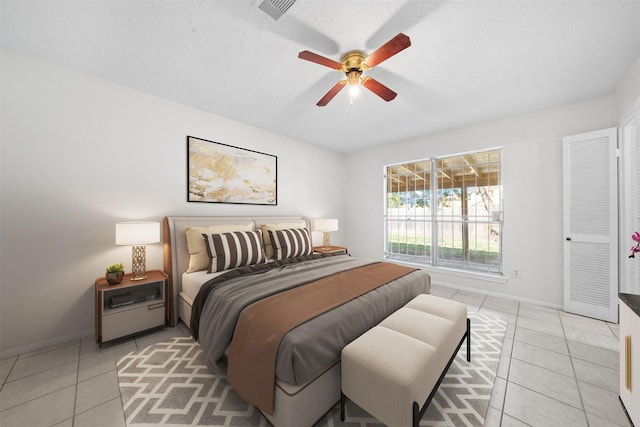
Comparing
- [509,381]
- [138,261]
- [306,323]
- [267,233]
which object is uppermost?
[267,233]

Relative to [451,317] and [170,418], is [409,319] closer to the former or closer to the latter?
[451,317]

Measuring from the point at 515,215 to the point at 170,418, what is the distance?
439 cm

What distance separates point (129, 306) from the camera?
2250mm

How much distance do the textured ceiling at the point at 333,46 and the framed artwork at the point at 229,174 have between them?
0.60 m

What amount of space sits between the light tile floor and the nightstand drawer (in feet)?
0.43

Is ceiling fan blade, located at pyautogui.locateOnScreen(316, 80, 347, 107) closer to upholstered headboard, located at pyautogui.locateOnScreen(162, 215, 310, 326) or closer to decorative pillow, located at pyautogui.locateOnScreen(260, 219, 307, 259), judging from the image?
decorative pillow, located at pyautogui.locateOnScreen(260, 219, 307, 259)

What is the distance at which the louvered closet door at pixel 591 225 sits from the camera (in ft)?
8.71

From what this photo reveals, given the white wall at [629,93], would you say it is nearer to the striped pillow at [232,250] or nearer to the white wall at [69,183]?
the striped pillow at [232,250]

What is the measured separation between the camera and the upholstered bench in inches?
45.5

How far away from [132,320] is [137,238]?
0.79 meters

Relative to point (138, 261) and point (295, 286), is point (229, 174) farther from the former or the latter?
point (295, 286)

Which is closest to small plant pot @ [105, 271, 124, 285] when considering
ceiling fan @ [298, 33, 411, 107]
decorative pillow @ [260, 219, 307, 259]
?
decorative pillow @ [260, 219, 307, 259]

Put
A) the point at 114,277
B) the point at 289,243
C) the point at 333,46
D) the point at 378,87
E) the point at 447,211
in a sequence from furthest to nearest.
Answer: the point at 447,211 < the point at 289,243 < the point at 114,277 < the point at 378,87 < the point at 333,46

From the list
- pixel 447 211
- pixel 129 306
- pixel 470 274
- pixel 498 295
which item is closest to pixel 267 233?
pixel 129 306
